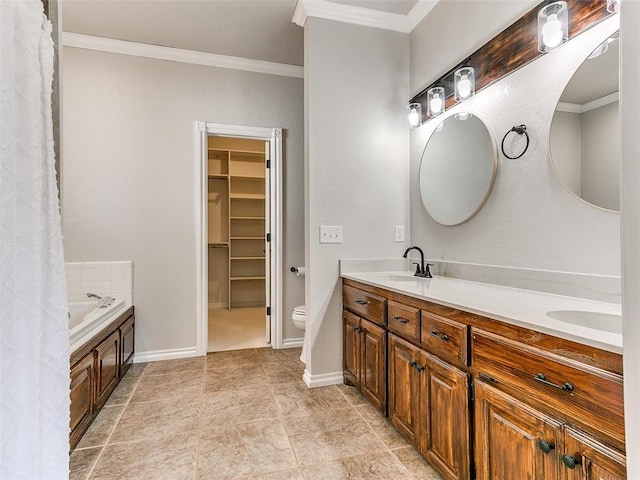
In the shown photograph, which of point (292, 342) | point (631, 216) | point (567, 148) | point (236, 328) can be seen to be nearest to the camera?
point (631, 216)

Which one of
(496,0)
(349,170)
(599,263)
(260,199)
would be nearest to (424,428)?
(599,263)

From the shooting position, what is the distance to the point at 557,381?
3.26ft

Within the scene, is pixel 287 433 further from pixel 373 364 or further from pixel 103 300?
pixel 103 300

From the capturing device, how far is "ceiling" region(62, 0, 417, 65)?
2609 millimetres

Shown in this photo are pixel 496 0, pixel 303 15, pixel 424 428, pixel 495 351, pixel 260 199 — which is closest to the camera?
pixel 495 351

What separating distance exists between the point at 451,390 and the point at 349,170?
1.69 metres

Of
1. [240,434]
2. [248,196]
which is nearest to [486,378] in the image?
[240,434]

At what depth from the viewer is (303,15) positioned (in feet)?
8.51

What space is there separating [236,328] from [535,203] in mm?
3527

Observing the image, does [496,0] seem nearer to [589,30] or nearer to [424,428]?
[589,30]

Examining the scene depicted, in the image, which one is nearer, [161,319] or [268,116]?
[161,319]

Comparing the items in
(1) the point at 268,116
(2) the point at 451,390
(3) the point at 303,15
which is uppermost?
(3) the point at 303,15

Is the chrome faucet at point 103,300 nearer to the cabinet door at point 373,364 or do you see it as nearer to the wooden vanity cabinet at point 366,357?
the wooden vanity cabinet at point 366,357

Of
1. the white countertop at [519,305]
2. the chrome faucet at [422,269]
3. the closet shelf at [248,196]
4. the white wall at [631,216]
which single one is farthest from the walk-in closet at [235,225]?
the white wall at [631,216]
